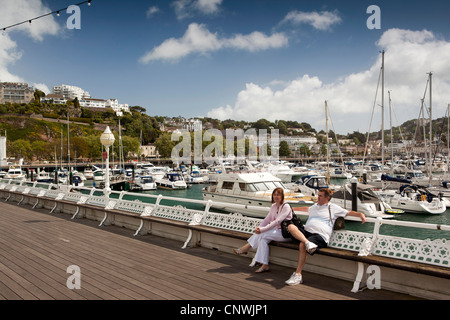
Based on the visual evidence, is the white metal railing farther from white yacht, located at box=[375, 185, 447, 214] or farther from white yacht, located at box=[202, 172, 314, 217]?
white yacht, located at box=[375, 185, 447, 214]

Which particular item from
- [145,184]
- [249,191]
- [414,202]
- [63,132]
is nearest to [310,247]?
[249,191]

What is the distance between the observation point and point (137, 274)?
5.46 m

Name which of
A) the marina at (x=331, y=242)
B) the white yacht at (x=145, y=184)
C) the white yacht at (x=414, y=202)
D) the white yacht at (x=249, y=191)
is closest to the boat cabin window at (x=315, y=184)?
the white yacht at (x=414, y=202)

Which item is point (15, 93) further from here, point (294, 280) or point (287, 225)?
point (294, 280)

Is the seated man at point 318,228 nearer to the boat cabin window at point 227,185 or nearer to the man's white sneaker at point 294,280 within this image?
the man's white sneaker at point 294,280

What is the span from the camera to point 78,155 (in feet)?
310

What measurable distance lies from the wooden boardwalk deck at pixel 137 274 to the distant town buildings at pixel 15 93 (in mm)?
201372

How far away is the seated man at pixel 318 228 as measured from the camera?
510cm

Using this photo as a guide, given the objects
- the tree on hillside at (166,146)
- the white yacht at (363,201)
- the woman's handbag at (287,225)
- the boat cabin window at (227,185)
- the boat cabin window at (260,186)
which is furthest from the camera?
the tree on hillside at (166,146)

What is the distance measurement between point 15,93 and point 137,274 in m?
209

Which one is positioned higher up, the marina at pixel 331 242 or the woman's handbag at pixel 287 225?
the woman's handbag at pixel 287 225

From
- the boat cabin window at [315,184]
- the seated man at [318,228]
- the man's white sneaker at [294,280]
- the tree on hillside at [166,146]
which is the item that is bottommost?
the boat cabin window at [315,184]

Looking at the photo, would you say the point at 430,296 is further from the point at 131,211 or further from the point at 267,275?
the point at 131,211
